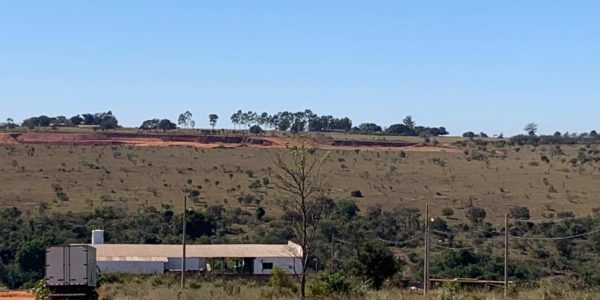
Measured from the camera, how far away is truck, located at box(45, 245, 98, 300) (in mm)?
27938

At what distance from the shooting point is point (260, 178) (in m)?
76.2

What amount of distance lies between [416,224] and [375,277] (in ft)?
61.3

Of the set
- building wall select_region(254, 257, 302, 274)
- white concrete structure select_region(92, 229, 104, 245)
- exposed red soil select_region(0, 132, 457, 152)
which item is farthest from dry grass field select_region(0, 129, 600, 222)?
building wall select_region(254, 257, 302, 274)

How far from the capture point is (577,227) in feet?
181

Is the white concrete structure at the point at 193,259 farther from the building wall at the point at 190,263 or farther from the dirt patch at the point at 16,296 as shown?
the dirt patch at the point at 16,296

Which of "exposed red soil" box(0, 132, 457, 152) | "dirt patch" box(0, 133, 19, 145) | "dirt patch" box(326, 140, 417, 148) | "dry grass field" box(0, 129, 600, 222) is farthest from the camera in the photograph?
"dirt patch" box(326, 140, 417, 148)

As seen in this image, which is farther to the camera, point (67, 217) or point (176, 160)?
point (176, 160)

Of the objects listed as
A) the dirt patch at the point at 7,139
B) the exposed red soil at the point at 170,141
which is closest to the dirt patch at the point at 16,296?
the dirt patch at the point at 7,139

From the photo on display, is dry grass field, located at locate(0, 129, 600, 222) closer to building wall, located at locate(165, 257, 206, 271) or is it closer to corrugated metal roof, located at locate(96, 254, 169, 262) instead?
corrugated metal roof, located at locate(96, 254, 169, 262)

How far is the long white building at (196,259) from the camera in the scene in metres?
41.9

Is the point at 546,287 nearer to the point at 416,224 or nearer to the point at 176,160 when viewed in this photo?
the point at 416,224

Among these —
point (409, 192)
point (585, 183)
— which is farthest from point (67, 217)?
point (585, 183)

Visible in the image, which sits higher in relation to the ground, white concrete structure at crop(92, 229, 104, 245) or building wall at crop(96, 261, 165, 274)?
white concrete structure at crop(92, 229, 104, 245)

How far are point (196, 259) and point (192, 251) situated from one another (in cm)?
145
